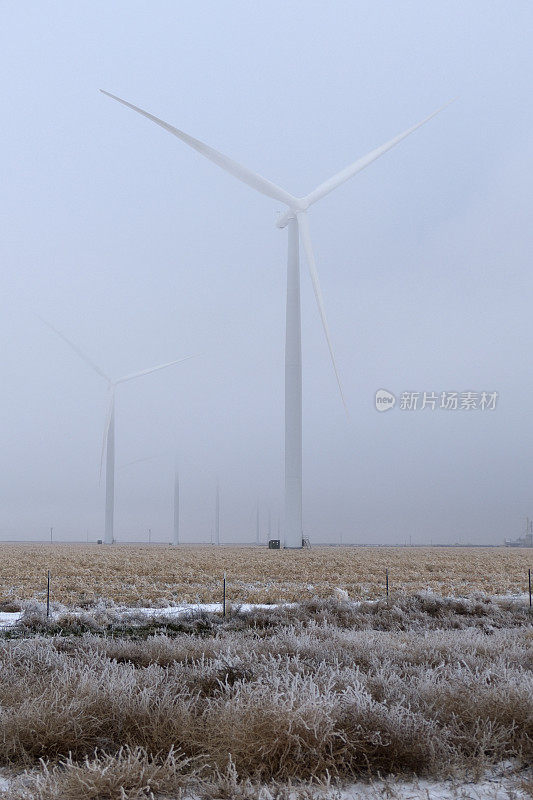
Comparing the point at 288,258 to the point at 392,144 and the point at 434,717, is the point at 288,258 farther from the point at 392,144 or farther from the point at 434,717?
the point at 434,717

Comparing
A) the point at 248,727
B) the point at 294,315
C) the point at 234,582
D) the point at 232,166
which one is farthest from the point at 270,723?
the point at 294,315

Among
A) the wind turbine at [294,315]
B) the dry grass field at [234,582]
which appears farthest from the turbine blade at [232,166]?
the dry grass field at [234,582]

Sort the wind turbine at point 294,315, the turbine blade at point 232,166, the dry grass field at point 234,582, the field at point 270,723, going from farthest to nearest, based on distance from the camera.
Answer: the wind turbine at point 294,315 → the turbine blade at point 232,166 → the dry grass field at point 234,582 → the field at point 270,723

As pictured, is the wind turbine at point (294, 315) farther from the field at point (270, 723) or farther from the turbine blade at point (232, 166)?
the field at point (270, 723)

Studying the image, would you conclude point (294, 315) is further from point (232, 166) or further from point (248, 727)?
point (248, 727)

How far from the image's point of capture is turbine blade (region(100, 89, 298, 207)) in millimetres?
46312

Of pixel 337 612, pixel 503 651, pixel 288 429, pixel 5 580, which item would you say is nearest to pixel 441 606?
pixel 337 612

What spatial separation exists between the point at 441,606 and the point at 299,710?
1427 centimetres

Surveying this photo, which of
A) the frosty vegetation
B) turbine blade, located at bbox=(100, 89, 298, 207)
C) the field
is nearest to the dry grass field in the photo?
the field

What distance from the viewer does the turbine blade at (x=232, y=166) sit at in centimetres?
4631

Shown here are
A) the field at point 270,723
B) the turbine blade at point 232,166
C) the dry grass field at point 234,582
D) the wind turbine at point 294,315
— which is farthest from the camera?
the wind turbine at point 294,315

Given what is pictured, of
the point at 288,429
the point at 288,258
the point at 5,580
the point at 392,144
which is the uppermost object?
the point at 392,144

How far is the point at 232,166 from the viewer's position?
167ft

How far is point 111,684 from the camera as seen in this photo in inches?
275
